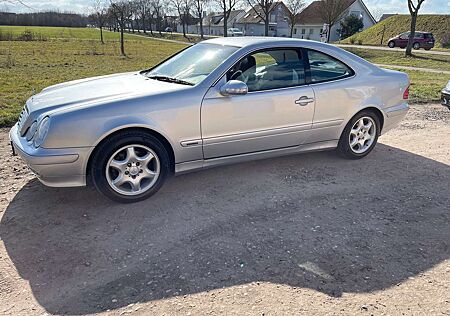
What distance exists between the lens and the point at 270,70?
420cm

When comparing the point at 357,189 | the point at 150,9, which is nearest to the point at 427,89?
the point at 357,189

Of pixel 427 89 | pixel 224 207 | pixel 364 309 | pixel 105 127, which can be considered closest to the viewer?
pixel 364 309

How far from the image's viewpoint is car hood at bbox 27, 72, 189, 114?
3.48 m

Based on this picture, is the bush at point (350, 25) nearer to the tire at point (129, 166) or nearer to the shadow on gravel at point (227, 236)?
the shadow on gravel at point (227, 236)

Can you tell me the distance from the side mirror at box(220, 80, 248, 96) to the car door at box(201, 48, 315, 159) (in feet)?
0.22

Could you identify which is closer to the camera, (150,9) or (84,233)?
(84,233)

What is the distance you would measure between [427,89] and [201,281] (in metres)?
9.90

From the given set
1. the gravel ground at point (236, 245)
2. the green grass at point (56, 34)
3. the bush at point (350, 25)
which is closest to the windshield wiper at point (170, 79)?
the gravel ground at point (236, 245)

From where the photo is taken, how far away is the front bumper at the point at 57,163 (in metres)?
3.19

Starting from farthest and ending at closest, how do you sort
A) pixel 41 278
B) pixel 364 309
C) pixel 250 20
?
1. pixel 250 20
2. pixel 41 278
3. pixel 364 309

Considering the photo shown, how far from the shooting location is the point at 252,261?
2795 mm

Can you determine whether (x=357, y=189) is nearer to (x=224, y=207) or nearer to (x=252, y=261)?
(x=224, y=207)

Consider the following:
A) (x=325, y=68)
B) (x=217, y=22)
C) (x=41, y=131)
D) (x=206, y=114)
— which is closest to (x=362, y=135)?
(x=325, y=68)

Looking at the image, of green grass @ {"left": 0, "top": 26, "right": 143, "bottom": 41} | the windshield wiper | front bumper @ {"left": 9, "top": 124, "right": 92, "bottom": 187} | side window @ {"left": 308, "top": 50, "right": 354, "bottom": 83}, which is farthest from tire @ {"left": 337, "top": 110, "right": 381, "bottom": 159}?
green grass @ {"left": 0, "top": 26, "right": 143, "bottom": 41}
